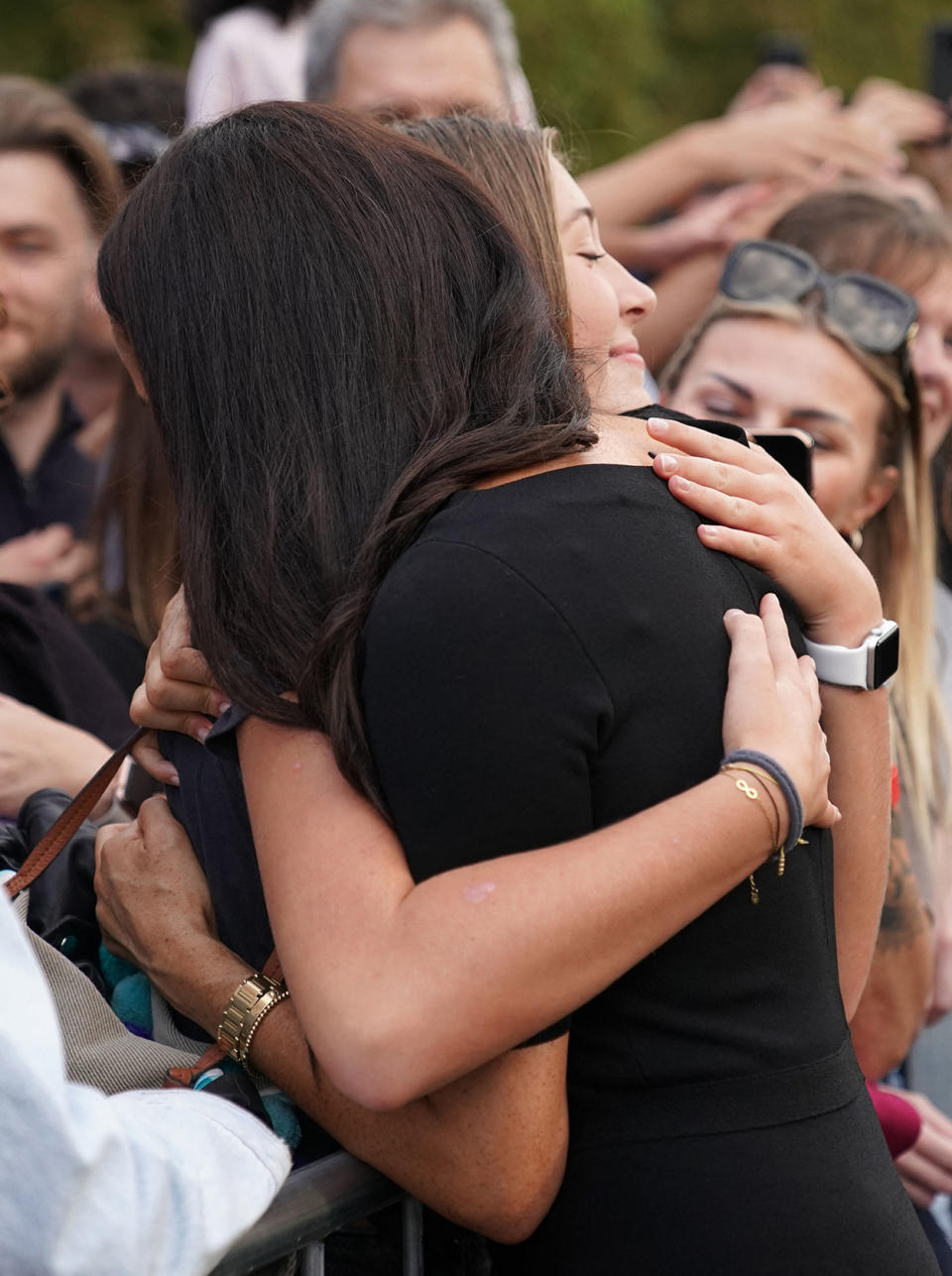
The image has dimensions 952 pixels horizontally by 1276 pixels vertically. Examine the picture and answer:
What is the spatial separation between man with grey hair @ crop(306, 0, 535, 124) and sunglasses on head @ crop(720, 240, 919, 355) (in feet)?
4.02

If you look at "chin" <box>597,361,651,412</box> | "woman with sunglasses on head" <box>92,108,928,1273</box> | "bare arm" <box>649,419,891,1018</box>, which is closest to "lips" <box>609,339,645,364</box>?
"chin" <box>597,361,651,412</box>

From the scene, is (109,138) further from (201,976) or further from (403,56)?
(201,976)

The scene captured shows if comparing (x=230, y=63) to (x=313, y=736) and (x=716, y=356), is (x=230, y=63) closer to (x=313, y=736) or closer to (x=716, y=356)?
(x=716, y=356)

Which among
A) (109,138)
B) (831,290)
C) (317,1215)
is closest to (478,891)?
(317,1215)

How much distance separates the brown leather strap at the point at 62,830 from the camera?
5.92ft

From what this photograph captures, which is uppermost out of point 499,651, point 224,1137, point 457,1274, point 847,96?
point 499,651

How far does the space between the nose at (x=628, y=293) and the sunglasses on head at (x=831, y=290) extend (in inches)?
41.8

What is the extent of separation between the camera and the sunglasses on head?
3.16m

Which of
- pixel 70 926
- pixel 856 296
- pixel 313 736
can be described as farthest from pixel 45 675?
pixel 856 296

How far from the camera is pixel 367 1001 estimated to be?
1395 millimetres

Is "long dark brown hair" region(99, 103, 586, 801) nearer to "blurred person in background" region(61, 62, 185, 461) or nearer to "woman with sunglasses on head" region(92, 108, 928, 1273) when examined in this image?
"woman with sunglasses on head" region(92, 108, 928, 1273)

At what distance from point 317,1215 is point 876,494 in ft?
7.07

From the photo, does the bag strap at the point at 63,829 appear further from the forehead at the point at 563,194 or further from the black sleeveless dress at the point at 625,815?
the forehead at the point at 563,194

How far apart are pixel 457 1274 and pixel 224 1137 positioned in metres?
0.52
